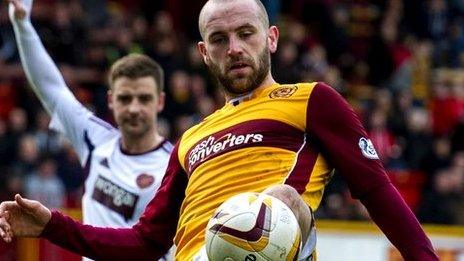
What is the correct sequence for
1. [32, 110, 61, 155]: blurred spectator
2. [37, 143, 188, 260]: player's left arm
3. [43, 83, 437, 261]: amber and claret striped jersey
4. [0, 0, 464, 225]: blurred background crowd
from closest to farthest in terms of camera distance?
[43, 83, 437, 261]: amber and claret striped jersey
[37, 143, 188, 260]: player's left arm
[0, 0, 464, 225]: blurred background crowd
[32, 110, 61, 155]: blurred spectator

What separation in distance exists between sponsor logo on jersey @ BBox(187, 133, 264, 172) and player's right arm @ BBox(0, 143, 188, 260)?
0.21 m

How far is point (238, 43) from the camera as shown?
17.9 ft

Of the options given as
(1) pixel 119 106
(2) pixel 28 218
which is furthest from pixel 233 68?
(1) pixel 119 106

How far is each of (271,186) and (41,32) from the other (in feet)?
39.6

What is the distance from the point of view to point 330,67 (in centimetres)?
1928

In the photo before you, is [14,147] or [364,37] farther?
[364,37]

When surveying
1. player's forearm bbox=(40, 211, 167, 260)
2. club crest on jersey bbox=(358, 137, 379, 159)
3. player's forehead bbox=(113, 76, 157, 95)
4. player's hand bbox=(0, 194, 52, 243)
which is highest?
club crest on jersey bbox=(358, 137, 379, 159)

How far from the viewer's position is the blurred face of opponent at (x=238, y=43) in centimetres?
548

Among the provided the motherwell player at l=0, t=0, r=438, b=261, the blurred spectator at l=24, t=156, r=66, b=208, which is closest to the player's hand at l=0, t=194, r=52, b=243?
the motherwell player at l=0, t=0, r=438, b=261

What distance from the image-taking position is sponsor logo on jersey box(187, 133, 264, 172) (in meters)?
5.44

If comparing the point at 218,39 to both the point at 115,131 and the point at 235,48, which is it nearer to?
the point at 235,48

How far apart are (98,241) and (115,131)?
8.31ft

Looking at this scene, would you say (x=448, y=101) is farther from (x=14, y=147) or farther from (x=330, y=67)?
(x=14, y=147)

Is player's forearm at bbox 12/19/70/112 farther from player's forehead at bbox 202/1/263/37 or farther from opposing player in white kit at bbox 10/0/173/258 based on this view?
player's forehead at bbox 202/1/263/37
